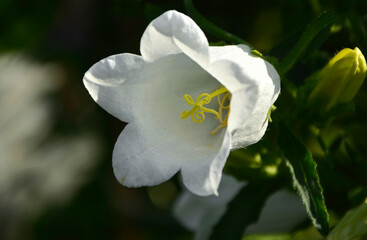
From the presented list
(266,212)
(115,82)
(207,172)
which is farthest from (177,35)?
(266,212)

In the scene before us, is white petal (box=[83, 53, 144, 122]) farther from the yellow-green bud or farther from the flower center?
the yellow-green bud

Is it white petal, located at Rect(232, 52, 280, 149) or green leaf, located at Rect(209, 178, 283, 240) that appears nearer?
white petal, located at Rect(232, 52, 280, 149)

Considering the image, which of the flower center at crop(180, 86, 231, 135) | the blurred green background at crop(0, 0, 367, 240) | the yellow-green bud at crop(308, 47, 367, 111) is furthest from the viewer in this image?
the blurred green background at crop(0, 0, 367, 240)

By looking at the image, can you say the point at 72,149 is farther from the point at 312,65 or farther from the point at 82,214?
the point at 312,65

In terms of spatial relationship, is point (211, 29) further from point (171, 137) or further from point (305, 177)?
point (305, 177)

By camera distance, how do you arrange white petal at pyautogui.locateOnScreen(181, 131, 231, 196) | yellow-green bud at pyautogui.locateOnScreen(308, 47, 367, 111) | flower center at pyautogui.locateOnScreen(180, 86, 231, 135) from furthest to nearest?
flower center at pyautogui.locateOnScreen(180, 86, 231, 135) → yellow-green bud at pyautogui.locateOnScreen(308, 47, 367, 111) → white petal at pyautogui.locateOnScreen(181, 131, 231, 196)

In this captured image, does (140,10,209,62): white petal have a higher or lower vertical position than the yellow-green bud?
higher

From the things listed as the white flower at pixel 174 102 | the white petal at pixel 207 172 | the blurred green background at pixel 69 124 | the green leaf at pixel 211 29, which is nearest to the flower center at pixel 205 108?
the white flower at pixel 174 102

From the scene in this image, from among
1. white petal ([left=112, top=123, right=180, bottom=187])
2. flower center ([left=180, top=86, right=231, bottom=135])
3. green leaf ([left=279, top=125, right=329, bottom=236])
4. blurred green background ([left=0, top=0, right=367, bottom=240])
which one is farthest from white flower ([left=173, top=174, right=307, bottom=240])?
blurred green background ([left=0, top=0, right=367, bottom=240])
